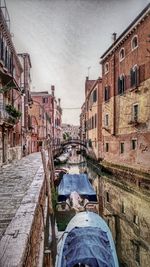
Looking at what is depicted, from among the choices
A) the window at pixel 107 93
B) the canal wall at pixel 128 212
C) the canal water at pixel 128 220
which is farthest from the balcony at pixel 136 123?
the window at pixel 107 93

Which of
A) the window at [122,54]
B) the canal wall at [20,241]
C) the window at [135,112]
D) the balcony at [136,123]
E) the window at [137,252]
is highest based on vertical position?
the window at [122,54]

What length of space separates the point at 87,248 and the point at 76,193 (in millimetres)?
4250

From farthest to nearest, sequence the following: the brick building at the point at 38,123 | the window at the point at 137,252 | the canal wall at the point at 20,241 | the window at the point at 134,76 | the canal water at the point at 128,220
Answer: the brick building at the point at 38,123 → the window at the point at 134,76 → the canal water at the point at 128,220 → the window at the point at 137,252 → the canal wall at the point at 20,241

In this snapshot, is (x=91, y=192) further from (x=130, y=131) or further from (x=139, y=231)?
(x=130, y=131)

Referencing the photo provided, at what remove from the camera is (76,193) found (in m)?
7.78

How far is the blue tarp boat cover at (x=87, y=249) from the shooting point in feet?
10.8

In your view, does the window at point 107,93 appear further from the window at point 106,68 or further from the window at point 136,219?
the window at point 136,219

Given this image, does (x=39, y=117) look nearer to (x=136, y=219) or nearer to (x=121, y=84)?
(x=121, y=84)

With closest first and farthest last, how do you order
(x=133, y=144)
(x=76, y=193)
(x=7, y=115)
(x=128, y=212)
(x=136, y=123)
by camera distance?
(x=128, y=212)
(x=76, y=193)
(x=7, y=115)
(x=136, y=123)
(x=133, y=144)

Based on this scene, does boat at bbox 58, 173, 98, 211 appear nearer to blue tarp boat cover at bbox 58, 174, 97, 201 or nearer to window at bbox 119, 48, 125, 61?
blue tarp boat cover at bbox 58, 174, 97, 201

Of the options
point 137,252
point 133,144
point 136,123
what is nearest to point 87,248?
point 137,252

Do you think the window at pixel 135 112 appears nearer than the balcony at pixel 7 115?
No

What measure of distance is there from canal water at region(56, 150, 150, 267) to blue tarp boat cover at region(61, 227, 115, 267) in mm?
867

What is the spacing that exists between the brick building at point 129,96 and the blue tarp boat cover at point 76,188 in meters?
2.58
